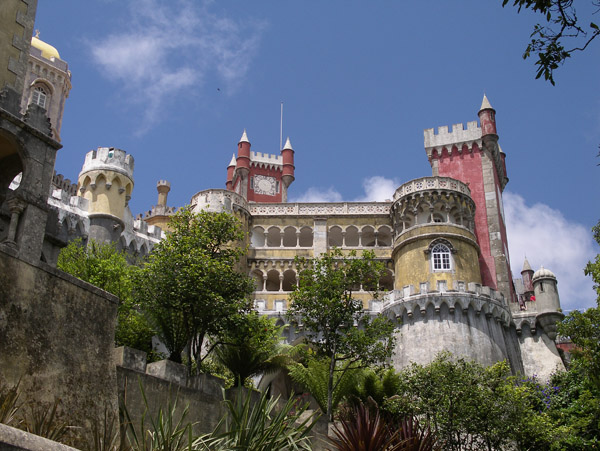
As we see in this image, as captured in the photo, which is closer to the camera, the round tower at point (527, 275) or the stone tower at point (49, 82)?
the stone tower at point (49, 82)

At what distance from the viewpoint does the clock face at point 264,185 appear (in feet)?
214

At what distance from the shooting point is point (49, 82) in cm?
5994

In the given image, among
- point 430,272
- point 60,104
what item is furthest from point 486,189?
point 60,104

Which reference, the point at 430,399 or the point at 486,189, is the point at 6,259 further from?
the point at 486,189

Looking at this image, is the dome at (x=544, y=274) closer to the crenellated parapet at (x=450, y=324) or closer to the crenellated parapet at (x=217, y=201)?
the crenellated parapet at (x=450, y=324)

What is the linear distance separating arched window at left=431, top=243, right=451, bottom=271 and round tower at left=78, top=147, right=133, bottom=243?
1846 cm

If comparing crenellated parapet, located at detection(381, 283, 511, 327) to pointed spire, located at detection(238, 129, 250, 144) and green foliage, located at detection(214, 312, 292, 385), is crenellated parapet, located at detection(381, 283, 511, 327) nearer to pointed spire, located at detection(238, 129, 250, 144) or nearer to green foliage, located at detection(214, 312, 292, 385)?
green foliage, located at detection(214, 312, 292, 385)

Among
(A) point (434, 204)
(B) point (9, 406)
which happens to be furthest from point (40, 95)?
(B) point (9, 406)

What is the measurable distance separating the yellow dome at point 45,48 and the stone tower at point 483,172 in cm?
3237

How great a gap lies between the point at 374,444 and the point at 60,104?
162 feet

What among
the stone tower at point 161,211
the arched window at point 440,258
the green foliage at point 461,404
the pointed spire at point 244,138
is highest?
the pointed spire at point 244,138

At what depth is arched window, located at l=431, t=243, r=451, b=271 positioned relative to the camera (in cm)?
4356

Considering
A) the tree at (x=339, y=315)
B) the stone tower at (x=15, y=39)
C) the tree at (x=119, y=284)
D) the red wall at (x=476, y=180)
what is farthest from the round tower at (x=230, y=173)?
the stone tower at (x=15, y=39)

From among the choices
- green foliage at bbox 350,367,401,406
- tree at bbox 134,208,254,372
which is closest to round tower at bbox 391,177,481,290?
green foliage at bbox 350,367,401,406
